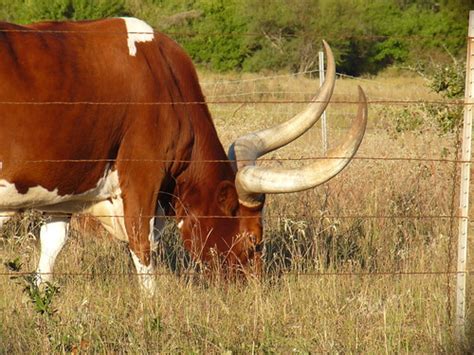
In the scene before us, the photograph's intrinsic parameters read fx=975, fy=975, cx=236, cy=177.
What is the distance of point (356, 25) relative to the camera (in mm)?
39875

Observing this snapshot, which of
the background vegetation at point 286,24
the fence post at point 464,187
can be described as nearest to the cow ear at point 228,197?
the fence post at point 464,187

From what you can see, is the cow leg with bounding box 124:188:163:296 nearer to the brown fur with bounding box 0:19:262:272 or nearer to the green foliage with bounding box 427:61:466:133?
the brown fur with bounding box 0:19:262:272

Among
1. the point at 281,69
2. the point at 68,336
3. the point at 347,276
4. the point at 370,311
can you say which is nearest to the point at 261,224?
the point at 347,276

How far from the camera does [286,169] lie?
6.01 metres

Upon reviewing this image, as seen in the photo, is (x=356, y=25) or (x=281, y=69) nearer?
(x=281, y=69)

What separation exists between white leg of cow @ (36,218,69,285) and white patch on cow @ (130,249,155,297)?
0.60 meters

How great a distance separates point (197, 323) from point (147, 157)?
4.34 ft

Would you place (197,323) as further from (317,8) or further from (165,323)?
(317,8)

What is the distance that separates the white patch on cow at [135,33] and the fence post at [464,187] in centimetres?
212

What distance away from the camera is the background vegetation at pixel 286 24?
116 feet

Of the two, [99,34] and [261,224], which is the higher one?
[99,34]

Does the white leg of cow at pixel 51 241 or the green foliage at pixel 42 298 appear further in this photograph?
the white leg of cow at pixel 51 241

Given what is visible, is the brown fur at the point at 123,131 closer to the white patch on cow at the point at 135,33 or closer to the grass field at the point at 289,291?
the white patch on cow at the point at 135,33

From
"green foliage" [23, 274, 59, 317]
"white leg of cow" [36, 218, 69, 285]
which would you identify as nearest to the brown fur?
"white leg of cow" [36, 218, 69, 285]
